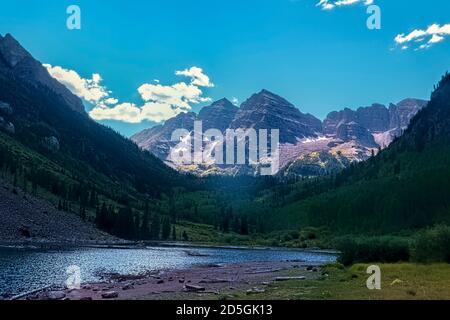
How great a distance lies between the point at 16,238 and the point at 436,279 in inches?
6007

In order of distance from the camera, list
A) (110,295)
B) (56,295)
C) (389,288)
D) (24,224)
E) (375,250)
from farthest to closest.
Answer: (24,224) → (375,250) → (56,295) → (110,295) → (389,288)

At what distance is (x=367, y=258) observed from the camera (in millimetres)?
83938

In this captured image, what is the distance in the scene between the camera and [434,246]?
6600 cm

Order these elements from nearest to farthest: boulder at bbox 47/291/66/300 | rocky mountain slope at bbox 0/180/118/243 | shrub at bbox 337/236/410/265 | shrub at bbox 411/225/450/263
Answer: boulder at bbox 47/291/66/300 < shrub at bbox 411/225/450/263 < shrub at bbox 337/236/410/265 < rocky mountain slope at bbox 0/180/118/243

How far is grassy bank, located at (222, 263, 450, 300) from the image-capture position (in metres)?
37.4

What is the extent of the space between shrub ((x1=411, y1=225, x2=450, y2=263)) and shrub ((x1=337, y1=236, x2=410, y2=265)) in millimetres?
11784

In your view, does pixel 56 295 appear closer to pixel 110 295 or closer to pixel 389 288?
pixel 110 295

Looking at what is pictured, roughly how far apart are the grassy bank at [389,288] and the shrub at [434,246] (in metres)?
4.04

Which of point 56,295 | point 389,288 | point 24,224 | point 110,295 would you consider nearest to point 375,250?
point 389,288

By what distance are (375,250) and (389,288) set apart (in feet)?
141

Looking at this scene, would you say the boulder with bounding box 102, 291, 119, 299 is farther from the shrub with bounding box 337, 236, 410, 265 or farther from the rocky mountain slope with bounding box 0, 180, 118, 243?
the rocky mountain slope with bounding box 0, 180, 118, 243

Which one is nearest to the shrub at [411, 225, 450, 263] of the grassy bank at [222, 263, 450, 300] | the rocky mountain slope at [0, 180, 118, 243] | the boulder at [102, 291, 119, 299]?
the grassy bank at [222, 263, 450, 300]
